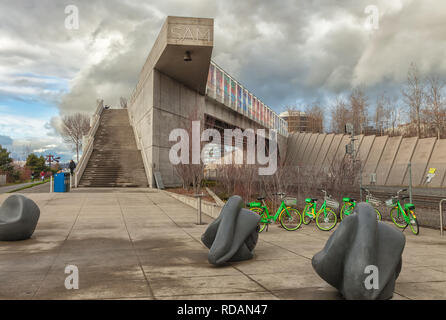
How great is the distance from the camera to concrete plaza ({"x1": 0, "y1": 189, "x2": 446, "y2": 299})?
4641 mm

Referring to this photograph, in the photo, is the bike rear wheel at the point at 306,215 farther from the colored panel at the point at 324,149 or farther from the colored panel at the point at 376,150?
the colored panel at the point at 324,149

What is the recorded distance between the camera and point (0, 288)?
15.8ft

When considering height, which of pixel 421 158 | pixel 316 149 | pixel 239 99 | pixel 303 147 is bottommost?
pixel 421 158

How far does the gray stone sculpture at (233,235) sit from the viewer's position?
240 inches

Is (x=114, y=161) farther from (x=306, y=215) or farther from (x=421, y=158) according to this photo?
(x=421, y=158)

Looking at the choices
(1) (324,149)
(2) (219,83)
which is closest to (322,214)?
(2) (219,83)

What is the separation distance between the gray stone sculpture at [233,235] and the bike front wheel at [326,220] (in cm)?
421

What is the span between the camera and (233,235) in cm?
642

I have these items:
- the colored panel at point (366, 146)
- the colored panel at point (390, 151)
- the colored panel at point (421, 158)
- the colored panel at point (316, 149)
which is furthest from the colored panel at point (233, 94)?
the colored panel at point (316, 149)

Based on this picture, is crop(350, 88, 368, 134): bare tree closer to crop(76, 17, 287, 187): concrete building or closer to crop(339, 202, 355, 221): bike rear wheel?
crop(76, 17, 287, 187): concrete building

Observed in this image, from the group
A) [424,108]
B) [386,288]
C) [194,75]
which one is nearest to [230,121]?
[194,75]

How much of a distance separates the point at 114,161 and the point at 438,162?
32.1 metres
